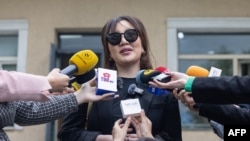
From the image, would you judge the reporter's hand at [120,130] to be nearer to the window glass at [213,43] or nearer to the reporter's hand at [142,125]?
the reporter's hand at [142,125]

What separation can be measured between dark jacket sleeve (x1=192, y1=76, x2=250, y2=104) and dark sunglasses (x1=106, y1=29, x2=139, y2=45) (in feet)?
1.85

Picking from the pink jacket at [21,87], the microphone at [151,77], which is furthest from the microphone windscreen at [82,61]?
the pink jacket at [21,87]

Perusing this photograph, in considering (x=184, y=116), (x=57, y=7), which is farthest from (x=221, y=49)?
(x=57, y=7)

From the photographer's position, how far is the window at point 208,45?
5680mm

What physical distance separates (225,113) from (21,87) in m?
0.90

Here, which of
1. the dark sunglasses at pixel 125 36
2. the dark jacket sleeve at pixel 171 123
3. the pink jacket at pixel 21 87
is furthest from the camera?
the dark sunglasses at pixel 125 36

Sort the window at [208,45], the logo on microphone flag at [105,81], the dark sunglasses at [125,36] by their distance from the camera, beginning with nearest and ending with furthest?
1. the logo on microphone flag at [105,81]
2. the dark sunglasses at [125,36]
3. the window at [208,45]

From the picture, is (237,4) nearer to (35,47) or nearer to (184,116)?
(184,116)

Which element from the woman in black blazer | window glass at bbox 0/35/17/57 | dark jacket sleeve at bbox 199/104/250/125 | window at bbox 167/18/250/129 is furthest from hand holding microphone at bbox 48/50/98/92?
window glass at bbox 0/35/17/57

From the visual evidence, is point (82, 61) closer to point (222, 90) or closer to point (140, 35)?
point (140, 35)

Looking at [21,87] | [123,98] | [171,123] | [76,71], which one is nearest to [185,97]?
[171,123]

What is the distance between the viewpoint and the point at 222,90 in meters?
1.86

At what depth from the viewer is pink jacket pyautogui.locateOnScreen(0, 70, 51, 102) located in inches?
72.0

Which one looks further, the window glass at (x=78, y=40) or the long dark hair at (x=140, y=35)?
the window glass at (x=78, y=40)
